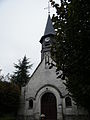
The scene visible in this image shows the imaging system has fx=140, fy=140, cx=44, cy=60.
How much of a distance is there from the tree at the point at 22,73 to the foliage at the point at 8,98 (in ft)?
35.5

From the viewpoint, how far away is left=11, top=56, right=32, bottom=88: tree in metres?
27.8

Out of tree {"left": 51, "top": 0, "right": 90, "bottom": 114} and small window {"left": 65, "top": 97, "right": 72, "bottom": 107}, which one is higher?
tree {"left": 51, "top": 0, "right": 90, "bottom": 114}

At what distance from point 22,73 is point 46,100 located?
14.0 meters

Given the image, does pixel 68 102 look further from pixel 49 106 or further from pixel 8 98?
pixel 8 98

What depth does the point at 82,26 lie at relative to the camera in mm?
4172

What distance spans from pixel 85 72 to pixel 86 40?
0.94 metres

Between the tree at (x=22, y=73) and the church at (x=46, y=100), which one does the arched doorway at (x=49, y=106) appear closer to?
the church at (x=46, y=100)

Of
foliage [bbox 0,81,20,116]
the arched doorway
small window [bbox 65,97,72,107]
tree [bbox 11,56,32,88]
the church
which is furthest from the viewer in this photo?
tree [bbox 11,56,32,88]

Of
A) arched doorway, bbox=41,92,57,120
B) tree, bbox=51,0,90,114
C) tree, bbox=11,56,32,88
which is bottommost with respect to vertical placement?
arched doorway, bbox=41,92,57,120

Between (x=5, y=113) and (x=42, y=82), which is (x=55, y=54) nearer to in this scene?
(x=42, y=82)

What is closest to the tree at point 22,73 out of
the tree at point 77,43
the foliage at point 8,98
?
the foliage at point 8,98

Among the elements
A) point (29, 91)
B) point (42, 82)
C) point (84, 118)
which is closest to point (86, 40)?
point (84, 118)

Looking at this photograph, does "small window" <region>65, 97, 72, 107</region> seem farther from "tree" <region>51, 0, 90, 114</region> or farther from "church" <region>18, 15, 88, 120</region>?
"tree" <region>51, 0, 90, 114</region>

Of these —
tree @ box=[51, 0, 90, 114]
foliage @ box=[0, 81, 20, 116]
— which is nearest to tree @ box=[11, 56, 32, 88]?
foliage @ box=[0, 81, 20, 116]
